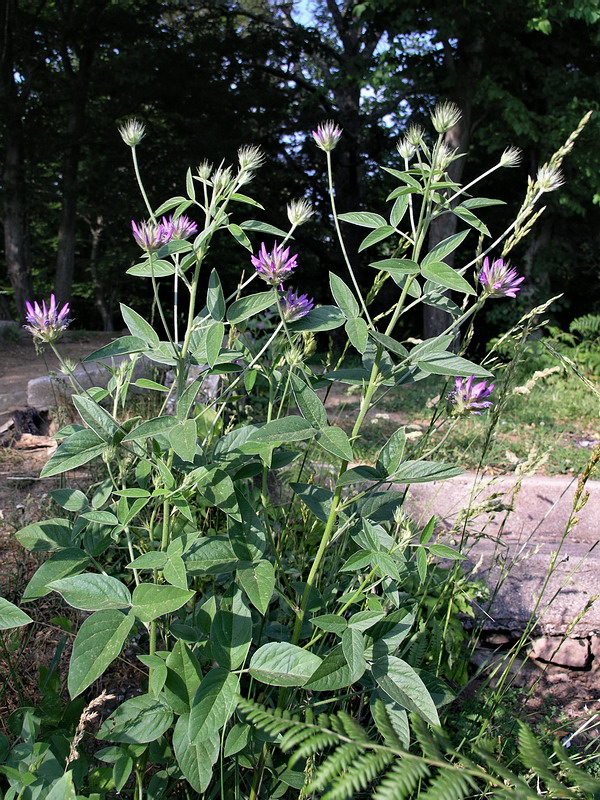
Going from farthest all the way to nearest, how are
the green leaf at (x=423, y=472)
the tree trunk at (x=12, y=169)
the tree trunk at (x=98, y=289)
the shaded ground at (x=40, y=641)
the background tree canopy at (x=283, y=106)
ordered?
the tree trunk at (x=98, y=289), the tree trunk at (x=12, y=169), the background tree canopy at (x=283, y=106), the shaded ground at (x=40, y=641), the green leaf at (x=423, y=472)

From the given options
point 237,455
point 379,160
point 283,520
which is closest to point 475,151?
point 379,160

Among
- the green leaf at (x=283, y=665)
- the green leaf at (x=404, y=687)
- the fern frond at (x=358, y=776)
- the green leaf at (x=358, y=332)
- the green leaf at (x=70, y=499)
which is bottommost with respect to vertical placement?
Answer: the green leaf at (x=404, y=687)

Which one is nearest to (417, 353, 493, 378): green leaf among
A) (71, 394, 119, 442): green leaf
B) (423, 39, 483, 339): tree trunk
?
(71, 394, 119, 442): green leaf

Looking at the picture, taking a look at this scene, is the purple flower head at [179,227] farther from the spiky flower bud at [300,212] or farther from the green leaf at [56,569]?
the green leaf at [56,569]

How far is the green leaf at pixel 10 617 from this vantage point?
1000mm

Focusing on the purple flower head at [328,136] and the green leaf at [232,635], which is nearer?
the green leaf at [232,635]

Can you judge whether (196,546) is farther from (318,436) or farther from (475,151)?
(475,151)

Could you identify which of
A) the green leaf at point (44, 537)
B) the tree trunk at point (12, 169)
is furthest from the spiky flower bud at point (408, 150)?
the tree trunk at point (12, 169)

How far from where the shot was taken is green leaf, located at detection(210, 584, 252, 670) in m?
1.02

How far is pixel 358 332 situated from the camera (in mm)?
1027

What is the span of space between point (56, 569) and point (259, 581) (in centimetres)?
37

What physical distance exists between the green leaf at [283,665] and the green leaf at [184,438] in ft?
1.17

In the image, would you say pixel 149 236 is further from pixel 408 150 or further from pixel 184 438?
pixel 408 150

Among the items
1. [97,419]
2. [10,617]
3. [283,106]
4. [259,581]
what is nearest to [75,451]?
[97,419]
